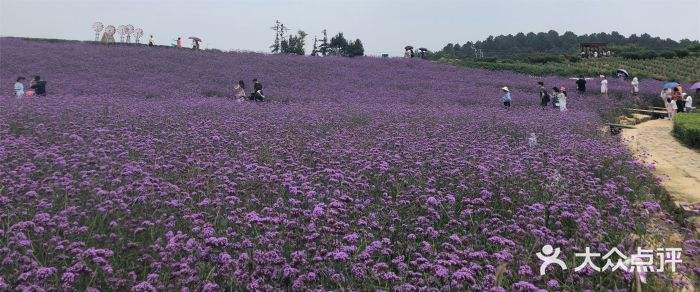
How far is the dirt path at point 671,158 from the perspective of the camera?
7500mm

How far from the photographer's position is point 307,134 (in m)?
9.80

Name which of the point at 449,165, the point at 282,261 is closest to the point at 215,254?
the point at 282,261

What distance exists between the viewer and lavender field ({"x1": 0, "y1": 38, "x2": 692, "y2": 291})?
3.87m

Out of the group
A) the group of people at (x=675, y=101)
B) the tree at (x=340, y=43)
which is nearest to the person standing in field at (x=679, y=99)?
the group of people at (x=675, y=101)

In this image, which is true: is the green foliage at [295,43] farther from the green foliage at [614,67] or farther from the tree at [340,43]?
the green foliage at [614,67]

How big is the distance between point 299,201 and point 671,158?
26.0 feet

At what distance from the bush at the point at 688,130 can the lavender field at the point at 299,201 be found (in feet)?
5.55

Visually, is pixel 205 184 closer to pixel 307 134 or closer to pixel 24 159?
pixel 24 159

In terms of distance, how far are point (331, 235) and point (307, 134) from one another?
5559 millimetres

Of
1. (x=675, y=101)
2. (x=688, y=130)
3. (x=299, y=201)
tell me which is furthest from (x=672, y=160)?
(x=675, y=101)

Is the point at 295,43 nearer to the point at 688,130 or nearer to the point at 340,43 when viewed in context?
the point at 340,43

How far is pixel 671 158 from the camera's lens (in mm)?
10227

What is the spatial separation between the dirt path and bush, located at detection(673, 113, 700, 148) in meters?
0.15

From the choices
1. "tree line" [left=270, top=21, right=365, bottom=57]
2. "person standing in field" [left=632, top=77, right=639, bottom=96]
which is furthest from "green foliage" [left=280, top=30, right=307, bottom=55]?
"person standing in field" [left=632, top=77, right=639, bottom=96]
